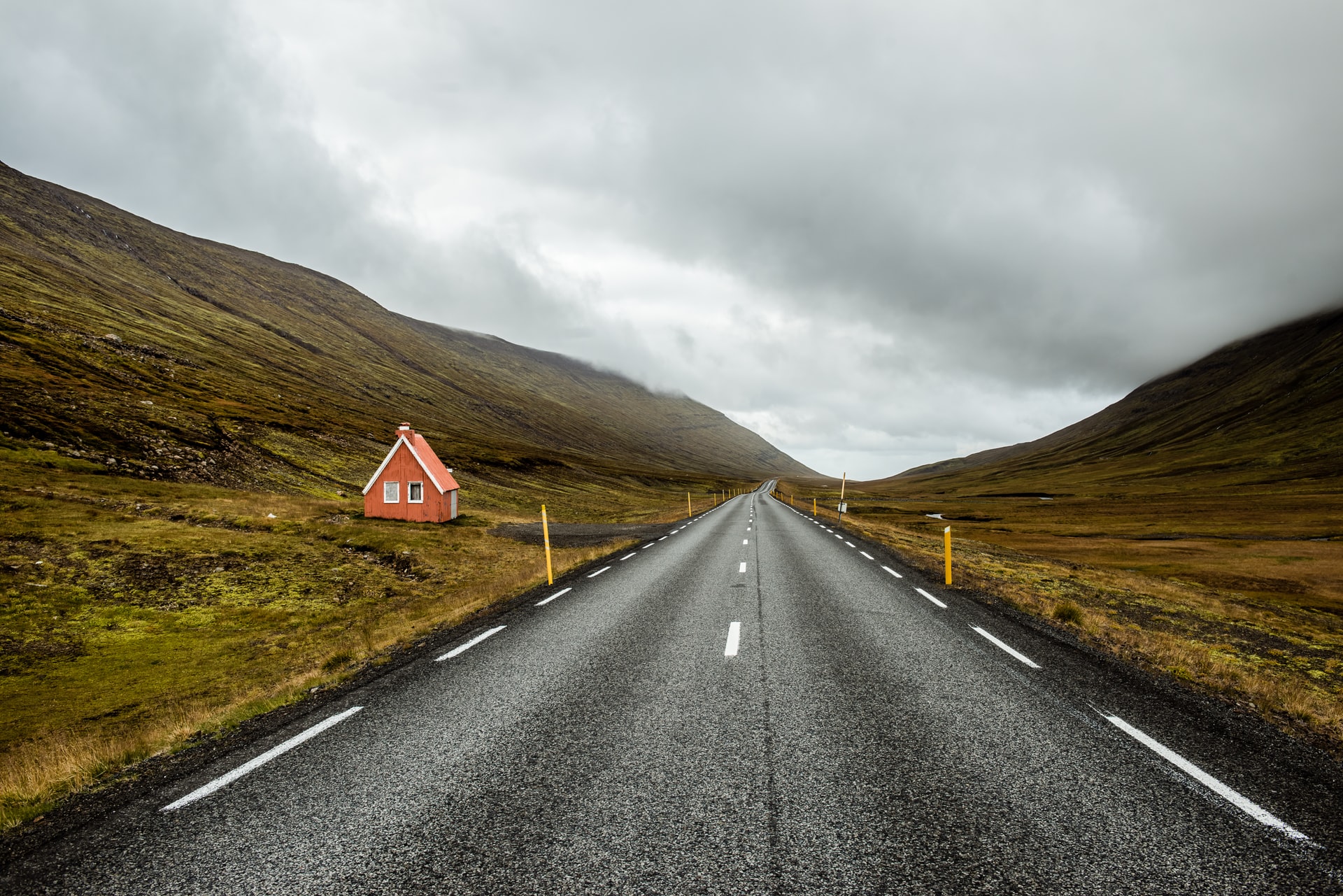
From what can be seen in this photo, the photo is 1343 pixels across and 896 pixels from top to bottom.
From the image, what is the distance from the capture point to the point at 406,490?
137 ft

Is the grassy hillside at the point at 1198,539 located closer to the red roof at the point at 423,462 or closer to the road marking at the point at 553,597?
the road marking at the point at 553,597

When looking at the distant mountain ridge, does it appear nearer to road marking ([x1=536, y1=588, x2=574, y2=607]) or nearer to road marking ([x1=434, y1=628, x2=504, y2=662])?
road marking ([x1=536, y1=588, x2=574, y2=607])

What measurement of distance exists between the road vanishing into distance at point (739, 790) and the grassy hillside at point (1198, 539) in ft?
9.29

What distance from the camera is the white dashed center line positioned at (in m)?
8.78

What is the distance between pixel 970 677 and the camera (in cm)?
752

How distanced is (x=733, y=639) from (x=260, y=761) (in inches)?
261

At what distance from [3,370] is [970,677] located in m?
78.4

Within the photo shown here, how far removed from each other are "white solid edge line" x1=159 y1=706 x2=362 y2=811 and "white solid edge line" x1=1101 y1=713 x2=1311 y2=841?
8831mm

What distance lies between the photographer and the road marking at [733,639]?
8.71 m

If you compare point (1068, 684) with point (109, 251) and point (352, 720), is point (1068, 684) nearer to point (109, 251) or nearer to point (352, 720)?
point (352, 720)

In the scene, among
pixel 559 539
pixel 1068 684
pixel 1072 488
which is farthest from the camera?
pixel 1072 488

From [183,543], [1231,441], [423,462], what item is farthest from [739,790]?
[1231,441]

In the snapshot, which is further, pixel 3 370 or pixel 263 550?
pixel 3 370

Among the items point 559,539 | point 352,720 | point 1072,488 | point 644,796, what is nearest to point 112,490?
point 559,539
